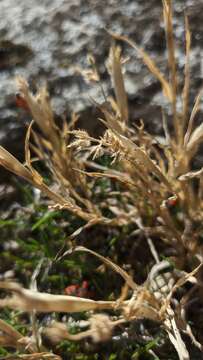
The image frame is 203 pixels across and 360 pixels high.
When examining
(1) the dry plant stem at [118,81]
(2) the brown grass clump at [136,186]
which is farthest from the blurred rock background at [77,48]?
(1) the dry plant stem at [118,81]

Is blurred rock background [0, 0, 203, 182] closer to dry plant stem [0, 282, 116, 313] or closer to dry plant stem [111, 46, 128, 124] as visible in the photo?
dry plant stem [111, 46, 128, 124]

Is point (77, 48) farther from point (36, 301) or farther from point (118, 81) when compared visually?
point (36, 301)

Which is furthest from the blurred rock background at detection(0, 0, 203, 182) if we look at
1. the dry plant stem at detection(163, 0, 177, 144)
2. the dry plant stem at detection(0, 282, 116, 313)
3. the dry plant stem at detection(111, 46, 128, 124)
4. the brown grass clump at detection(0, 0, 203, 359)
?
the dry plant stem at detection(0, 282, 116, 313)

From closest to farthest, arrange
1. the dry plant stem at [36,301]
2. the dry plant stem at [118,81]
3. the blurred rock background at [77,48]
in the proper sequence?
1. the dry plant stem at [36,301]
2. the dry plant stem at [118,81]
3. the blurred rock background at [77,48]

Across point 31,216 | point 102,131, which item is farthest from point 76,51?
point 31,216

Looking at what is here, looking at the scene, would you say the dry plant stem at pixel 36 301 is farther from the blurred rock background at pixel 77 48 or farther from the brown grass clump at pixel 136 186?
the blurred rock background at pixel 77 48

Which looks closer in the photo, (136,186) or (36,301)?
(36,301)

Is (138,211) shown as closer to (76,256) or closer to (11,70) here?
(76,256)

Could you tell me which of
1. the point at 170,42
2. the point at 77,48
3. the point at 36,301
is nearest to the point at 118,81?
the point at 170,42
